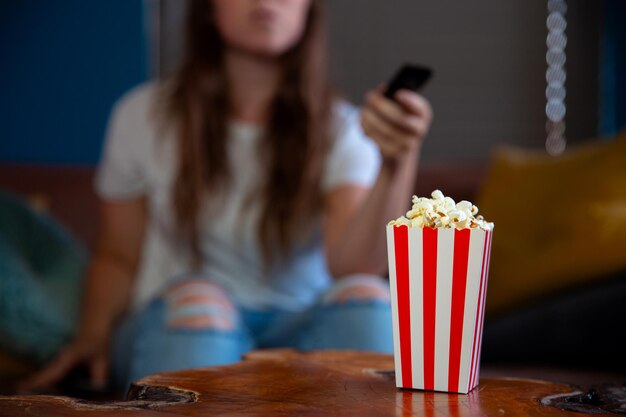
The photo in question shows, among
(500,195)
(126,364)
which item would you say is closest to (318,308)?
(126,364)

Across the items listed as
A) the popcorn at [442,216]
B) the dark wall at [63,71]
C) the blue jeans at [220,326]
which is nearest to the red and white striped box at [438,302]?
the popcorn at [442,216]

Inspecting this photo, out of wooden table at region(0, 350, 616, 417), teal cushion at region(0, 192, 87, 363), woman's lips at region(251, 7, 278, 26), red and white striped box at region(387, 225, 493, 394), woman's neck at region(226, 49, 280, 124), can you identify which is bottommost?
wooden table at region(0, 350, 616, 417)

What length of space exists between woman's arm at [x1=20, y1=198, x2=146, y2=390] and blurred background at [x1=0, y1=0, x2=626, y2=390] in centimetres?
10

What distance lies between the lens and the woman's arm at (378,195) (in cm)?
131

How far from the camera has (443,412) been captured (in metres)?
0.70

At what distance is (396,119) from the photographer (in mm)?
1299

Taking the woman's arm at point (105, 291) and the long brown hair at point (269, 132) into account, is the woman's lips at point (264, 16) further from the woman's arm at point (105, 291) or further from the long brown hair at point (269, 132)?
the woman's arm at point (105, 291)

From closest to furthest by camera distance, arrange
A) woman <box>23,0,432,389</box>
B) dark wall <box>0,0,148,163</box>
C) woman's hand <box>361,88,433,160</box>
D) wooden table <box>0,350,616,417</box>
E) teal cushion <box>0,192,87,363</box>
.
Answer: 1. wooden table <box>0,350,616,417</box>
2. woman's hand <box>361,88,433,160</box>
3. woman <box>23,0,432,389</box>
4. teal cushion <box>0,192,87,363</box>
5. dark wall <box>0,0,148,163</box>

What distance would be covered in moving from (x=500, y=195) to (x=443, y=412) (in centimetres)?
134

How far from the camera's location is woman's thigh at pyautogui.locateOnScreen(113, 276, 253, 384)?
1.17 m

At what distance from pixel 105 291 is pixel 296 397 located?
40.6 inches

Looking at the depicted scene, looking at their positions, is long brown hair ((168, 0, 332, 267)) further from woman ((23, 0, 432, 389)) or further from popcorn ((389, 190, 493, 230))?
popcorn ((389, 190, 493, 230))

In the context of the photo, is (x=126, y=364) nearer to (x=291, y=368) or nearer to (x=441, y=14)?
(x=291, y=368)

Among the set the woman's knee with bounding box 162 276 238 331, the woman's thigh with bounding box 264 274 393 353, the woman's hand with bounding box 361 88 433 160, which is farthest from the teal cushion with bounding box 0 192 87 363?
the woman's hand with bounding box 361 88 433 160
